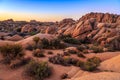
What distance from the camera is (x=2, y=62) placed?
18.3 metres

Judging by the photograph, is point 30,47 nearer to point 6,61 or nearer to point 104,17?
point 6,61

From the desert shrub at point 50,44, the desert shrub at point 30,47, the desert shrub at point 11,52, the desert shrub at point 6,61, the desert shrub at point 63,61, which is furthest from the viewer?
the desert shrub at point 50,44

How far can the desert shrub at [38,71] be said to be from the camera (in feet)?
51.6

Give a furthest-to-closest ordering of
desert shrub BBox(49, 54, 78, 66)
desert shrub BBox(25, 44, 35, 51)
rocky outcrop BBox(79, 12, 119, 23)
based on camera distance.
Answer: rocky outcrop BBox(79, 12, 119, 23)
desert shrub BBox(25, 44, 35, 51)
desert shrub BBox(49, 54, 78, 66)

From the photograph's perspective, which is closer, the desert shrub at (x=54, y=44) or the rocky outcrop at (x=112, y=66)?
the rocky outcrop at (x=112, y=66)

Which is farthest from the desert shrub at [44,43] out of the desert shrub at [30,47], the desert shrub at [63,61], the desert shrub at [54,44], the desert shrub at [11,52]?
the desert shrub at [11,52]

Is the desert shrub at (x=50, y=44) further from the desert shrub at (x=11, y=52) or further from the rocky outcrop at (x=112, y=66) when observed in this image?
the rocky outcrop at (x=112, y=66)

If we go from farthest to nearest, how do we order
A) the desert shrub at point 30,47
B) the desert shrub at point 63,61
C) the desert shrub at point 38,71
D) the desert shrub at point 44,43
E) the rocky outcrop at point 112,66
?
1. the desert shrub at point 44,43
2. the desert shrub at point 30,47
3. the desert shrub at point 63,61
4. the rocky outcrop at point 112,66
5. the desert shrub at point 38,71

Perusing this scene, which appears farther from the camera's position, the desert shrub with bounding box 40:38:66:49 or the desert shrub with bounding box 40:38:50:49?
the desert shrub with bounding box 40:38:66:49

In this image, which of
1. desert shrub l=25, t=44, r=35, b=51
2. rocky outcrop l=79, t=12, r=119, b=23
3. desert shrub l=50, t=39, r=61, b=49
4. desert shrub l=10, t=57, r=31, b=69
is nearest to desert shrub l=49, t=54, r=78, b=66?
desert shrub l=10, t=57, r=31, b=69

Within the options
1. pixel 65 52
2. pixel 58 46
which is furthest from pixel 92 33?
pixel 65 52

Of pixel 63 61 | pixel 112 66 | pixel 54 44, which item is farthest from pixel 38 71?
pixel 54 44

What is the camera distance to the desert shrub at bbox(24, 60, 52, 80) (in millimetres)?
15742

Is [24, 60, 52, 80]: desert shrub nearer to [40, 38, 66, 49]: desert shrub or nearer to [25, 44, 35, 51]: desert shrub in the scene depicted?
[25, 44, 35, 51]: desert shrub
